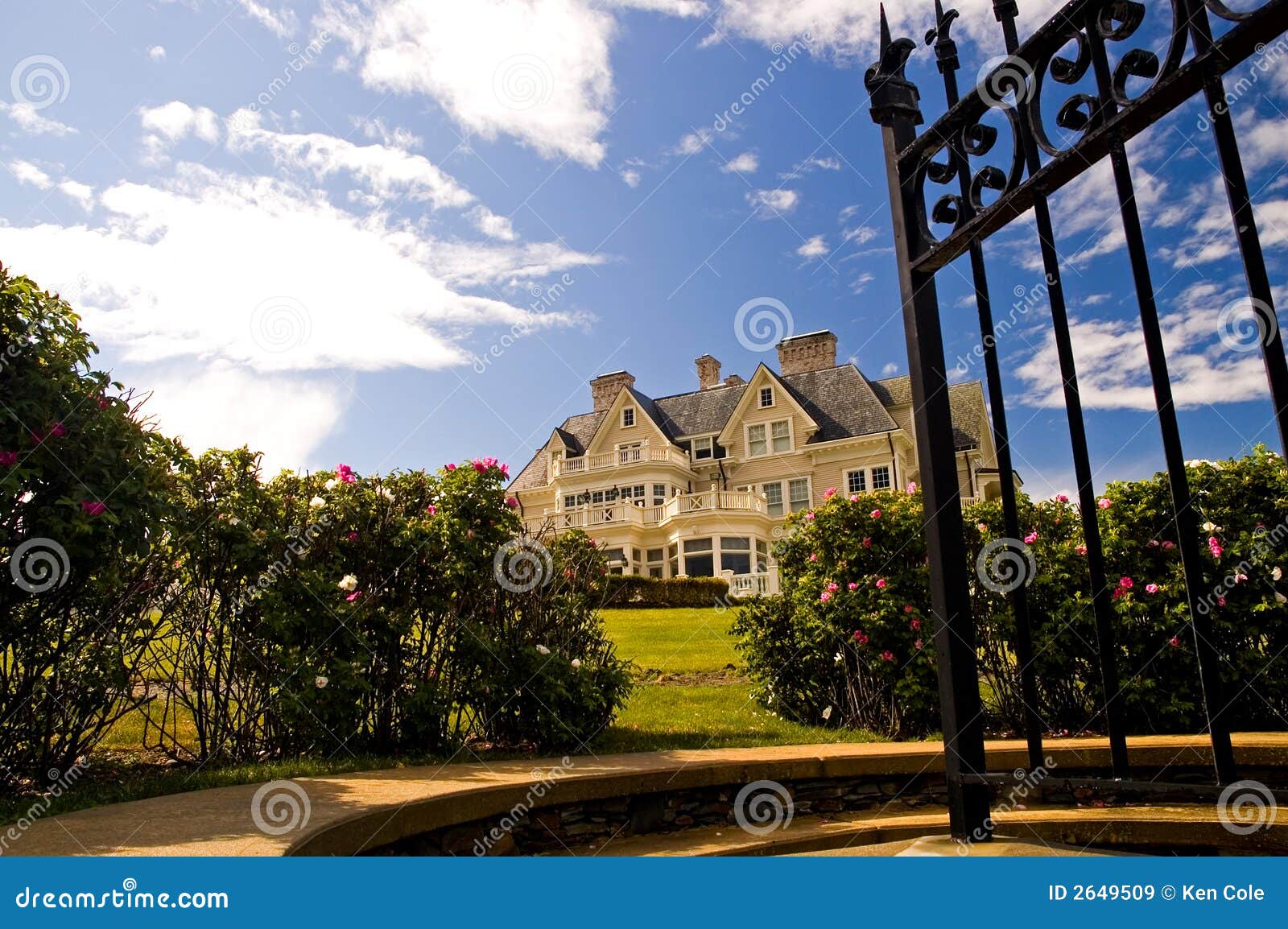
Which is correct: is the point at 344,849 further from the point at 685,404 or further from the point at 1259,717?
the point at 685,404

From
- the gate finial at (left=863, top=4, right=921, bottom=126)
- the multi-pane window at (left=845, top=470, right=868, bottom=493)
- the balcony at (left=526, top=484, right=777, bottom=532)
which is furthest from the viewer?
the balcony at (left=526, top=484, right=777, bottom=532)

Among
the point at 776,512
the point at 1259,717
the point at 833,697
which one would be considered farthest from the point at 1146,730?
the point at 776,512

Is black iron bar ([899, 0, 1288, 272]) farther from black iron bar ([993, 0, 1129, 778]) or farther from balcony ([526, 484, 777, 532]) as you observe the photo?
balcony ([526, 484, 777, 532])

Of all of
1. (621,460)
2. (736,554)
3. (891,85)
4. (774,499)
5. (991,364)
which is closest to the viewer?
(991,364)

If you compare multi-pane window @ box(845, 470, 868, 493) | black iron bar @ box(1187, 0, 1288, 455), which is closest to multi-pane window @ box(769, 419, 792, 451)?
multi-pane window @ box(845, 470, 868, 493)

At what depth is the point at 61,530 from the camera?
5051 mm

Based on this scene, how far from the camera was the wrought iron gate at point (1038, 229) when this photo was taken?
Answer: 74.4 inches

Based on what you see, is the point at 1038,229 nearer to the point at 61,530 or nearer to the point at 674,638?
the point at 61,530

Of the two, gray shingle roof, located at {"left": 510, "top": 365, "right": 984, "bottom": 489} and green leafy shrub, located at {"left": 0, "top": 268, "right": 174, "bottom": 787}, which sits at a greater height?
gray shingle roof, located at {"left": 510, "top": 365, "right": 984, "bottom": 489}

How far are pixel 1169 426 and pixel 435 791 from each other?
3838 mm

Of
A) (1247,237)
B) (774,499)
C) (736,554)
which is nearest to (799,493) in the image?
(774,499)

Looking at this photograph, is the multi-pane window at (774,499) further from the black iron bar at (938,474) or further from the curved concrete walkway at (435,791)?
the black iron bar at (938,474)

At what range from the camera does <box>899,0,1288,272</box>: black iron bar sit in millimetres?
1858

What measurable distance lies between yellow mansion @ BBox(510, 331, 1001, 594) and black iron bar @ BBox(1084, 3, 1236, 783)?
103ft
